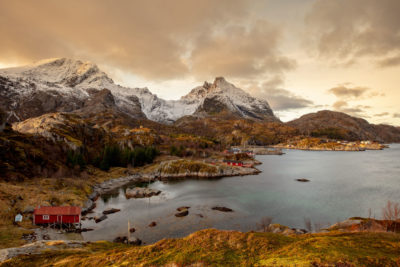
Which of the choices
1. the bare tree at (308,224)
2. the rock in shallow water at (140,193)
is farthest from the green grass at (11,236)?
the bare tree at (308,224)

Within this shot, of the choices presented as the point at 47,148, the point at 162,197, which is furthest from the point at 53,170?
the point at 162,197

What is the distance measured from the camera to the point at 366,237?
24312 millimetres

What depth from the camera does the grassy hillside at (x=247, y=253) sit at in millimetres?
17844

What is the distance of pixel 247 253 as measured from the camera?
21906 mm

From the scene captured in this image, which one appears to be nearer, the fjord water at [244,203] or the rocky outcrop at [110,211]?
the fjord water at [244,203]

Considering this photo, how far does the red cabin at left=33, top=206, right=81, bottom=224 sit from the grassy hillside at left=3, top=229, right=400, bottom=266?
29.6m

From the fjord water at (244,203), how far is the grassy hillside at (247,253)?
2892 cm

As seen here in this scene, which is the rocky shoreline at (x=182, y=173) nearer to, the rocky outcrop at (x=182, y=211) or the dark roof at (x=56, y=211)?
the rocky outcrop at (x=182, y=211)

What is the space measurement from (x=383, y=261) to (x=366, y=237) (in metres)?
8.69

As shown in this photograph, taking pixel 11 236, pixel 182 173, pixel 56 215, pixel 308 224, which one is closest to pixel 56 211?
pixel 56 215

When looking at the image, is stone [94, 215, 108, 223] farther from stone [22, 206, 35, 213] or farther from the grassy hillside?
the grassy hillside

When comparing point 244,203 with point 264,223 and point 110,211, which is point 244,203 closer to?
point 264,223

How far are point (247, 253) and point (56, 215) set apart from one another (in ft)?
173

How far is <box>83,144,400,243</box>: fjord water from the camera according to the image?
58903 millimetres
